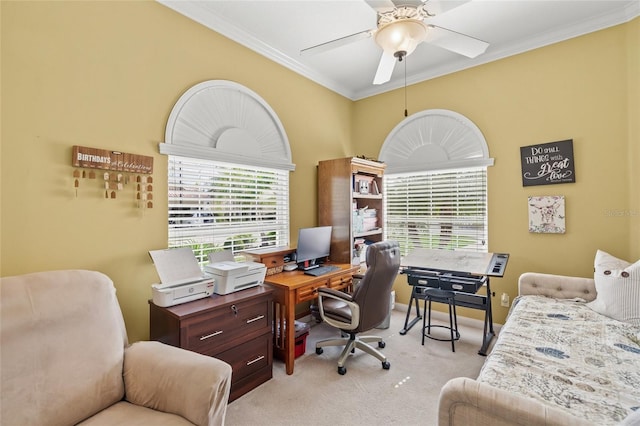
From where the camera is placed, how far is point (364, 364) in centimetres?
256

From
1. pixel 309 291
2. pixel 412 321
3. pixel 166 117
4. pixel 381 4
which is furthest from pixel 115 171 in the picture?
pixel 412 321

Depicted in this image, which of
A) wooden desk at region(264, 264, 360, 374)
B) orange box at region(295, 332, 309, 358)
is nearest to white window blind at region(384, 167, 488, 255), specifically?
wooden desk at region(264, 264, 360, 374)

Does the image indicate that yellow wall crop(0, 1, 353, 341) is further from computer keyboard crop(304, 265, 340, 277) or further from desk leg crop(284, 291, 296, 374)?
computer keyboard crop(304, 265, 340, 277)

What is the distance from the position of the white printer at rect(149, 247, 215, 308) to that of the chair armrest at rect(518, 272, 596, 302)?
2795 mm

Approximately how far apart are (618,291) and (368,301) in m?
1.83

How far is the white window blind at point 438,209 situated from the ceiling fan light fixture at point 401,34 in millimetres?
1956

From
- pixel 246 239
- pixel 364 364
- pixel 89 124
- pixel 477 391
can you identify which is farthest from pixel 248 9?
pixel 364 364

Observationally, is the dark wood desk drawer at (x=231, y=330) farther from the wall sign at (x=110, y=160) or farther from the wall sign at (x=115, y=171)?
the wall sign at (x=110, y=160)

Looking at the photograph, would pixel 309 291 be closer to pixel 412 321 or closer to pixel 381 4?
pixel 412 321

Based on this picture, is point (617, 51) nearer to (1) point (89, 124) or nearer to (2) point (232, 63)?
Answer: (2) point (232, 63)

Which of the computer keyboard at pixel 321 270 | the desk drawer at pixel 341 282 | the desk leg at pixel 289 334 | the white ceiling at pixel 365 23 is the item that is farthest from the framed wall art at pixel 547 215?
the desk leg at pixel 289 334

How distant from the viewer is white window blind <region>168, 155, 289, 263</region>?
2352 millimetres

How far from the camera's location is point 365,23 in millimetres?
2600

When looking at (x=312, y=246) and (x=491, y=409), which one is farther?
(x=312, y=246)
